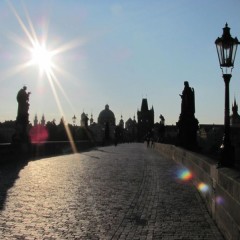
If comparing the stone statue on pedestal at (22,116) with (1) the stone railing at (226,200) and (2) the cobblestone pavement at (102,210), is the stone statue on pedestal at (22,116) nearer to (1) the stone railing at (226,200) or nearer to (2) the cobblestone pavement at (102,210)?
(2) the cobblestone pavement at (102,210)

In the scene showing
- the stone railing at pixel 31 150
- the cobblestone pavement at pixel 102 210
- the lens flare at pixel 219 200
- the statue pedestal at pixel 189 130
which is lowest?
the cobblestone pavement at pixel 102 210

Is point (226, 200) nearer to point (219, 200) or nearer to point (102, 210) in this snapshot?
point (219, 200)

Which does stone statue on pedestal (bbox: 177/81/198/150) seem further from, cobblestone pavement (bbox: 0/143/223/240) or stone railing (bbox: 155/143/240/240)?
stone railing (bbox: 155/143/240/240)

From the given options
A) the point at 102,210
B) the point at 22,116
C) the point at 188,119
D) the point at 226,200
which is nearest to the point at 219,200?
the point at 226,200

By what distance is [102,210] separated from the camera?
987 centimetres

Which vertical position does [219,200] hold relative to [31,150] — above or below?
below

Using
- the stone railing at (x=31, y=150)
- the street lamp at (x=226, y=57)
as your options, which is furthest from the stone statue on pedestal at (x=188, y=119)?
the street lamp at (x=226, y=57)

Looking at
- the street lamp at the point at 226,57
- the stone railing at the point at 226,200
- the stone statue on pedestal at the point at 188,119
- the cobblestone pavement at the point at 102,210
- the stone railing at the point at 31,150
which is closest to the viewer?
the stone railing at the point at 226,200

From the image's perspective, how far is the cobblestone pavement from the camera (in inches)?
305

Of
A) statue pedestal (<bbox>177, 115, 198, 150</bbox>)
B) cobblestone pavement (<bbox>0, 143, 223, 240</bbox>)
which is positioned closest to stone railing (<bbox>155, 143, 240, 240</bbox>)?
cobblestone pavement (<bbox>0, 143, 223, 240</bbox>)

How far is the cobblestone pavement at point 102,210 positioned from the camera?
774 cm

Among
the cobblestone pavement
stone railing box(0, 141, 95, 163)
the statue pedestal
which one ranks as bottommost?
the cobblestone pavement

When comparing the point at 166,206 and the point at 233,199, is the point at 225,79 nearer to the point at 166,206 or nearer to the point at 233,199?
the point at 166,206

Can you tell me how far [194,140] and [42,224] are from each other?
2169cm
